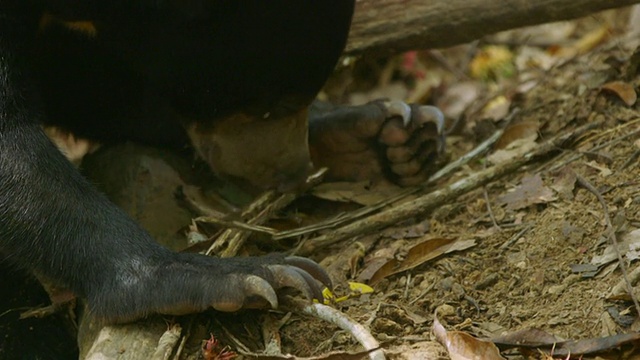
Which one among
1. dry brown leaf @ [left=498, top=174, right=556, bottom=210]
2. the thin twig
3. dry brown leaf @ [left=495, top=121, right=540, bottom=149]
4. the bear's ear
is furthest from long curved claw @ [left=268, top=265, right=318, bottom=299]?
dry brown leaf @ [left=495, top=121, right=540, bottom=149]

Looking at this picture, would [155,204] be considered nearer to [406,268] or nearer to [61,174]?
[61,174]

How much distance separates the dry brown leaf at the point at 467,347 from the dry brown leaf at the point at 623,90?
172 cm

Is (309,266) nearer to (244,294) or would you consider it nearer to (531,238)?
(244,294)

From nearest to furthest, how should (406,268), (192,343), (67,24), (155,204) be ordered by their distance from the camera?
1. (192,343)
2. (406,268)
3. (67,24)
4. (155,204)

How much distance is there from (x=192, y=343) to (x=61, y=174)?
0.73m

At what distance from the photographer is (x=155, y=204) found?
151 inches

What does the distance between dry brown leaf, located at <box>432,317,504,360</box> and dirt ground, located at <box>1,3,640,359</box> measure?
1.2 inches

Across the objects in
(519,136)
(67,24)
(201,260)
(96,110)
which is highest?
(67,24)

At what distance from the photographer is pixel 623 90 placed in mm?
3926

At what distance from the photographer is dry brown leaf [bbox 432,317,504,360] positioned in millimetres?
2443

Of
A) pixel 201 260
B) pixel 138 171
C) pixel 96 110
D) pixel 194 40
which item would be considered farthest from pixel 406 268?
pixel 96 110

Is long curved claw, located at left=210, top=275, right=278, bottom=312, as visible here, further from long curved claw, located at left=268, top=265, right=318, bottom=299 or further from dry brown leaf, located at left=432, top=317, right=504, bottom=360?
dry brown leaf, located at left=432, top=317, right=504, bottom=360

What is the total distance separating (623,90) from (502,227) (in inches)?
38.4

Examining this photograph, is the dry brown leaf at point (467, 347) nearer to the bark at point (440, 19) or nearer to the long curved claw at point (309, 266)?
the long curved claw at point (309, 266)
